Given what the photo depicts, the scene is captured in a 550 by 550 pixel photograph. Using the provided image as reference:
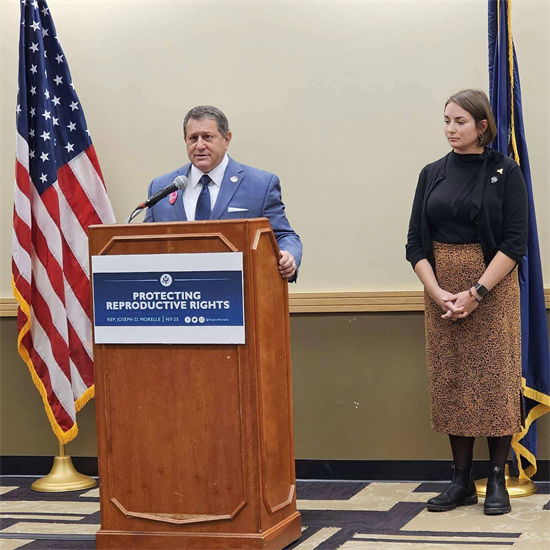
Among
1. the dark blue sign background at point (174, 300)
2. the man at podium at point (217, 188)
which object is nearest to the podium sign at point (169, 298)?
the dark blue sign background at point (174, 300)

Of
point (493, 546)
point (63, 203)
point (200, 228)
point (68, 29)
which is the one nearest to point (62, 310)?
point (63, 203)

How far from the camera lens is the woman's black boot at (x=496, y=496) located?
395 centimetres

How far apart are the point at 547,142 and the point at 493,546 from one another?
84.1 inches

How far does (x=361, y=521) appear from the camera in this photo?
395 centimetres

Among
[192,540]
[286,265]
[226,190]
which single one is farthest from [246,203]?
[192,540]

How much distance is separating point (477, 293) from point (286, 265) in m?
0.91

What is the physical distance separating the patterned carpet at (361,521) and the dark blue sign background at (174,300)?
955 millimetres

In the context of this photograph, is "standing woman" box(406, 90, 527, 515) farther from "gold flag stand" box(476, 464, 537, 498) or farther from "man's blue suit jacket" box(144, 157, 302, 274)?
"man's blue suit jacket" box(144, 157, 302, 274)

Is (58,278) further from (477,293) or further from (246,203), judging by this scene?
(477,293)

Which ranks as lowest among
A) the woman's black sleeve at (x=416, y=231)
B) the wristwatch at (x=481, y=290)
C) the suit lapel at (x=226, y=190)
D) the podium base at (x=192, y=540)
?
the podium base at (x=192, y=540)

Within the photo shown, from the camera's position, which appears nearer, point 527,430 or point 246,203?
point 246,203

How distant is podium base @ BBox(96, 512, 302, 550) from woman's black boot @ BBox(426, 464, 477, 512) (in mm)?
858

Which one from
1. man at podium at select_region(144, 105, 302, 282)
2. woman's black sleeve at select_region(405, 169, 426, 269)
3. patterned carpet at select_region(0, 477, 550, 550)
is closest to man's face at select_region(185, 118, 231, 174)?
man at podium at select_region(144, 105, 302, 282)

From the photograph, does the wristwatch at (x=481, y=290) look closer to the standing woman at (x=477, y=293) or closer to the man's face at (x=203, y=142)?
the standing woman at (x=477, y=293)
